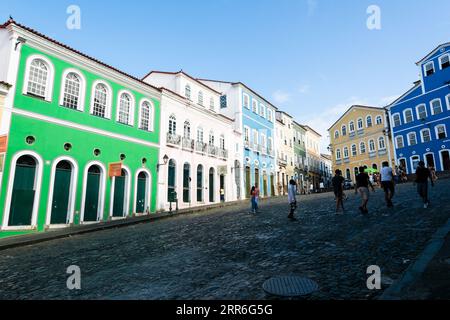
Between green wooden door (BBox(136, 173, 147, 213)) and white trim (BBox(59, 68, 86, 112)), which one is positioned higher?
white trim (BBox(59, 68, 86, 112))

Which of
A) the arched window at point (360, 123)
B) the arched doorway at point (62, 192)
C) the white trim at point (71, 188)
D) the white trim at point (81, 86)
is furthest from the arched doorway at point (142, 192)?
the arched window at point (360, 123)

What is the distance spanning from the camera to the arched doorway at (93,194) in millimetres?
16000

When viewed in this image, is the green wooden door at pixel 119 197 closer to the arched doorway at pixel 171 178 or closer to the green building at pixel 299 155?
the arched doorway at pixel 171 178

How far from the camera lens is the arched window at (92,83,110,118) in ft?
56.5

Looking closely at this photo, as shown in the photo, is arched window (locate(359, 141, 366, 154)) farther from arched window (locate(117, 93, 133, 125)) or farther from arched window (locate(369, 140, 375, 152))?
arched window (locate(117, 93, 133, 125))

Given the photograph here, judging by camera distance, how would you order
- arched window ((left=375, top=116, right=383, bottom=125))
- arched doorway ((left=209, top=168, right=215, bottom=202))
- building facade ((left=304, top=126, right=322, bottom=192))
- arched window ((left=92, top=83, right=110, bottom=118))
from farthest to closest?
building facade ((left=304, top=126, right=322, bottom=192)) < arched window ((left=375, top=116, right=383, bottom=125)) < arched doorway ((left=209, top=168, right=215, bottom=202)) < arched window ((left=92, top=83, right=110, bottom=118))

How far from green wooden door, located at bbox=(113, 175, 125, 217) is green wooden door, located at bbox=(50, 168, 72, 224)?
2.86 metres

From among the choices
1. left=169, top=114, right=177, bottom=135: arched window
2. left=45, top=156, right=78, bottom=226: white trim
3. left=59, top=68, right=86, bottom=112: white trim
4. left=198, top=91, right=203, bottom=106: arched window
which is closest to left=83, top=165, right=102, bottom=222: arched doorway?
left=45, top=156, right=78, bottom=226: white trim

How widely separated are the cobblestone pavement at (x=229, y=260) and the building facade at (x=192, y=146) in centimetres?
1196

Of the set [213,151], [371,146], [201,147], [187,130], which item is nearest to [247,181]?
[213,151]
